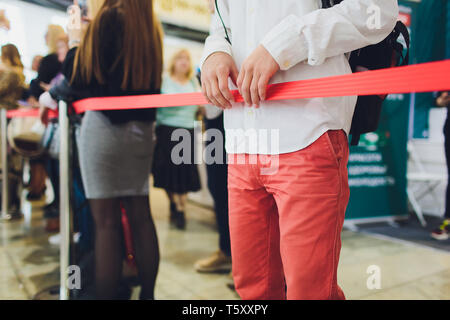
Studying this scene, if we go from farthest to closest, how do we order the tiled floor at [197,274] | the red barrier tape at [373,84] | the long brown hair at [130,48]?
the tiled floor at [197,274] < the long brown hair at [130,48] < the red barrier tape at [373,84]

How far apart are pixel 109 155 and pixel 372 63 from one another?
107cm

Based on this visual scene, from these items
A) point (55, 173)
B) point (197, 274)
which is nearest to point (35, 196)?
point (55, 173)

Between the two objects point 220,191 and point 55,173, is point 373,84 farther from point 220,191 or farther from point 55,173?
point 55,173

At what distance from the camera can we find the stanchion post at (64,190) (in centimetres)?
151

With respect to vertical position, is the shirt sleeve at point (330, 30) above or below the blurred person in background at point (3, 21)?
below

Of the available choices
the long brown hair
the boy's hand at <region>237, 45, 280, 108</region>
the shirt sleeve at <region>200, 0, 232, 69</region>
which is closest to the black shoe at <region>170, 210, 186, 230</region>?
the long brown hair

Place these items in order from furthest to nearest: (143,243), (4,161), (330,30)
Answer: (4,161), (143,243), (330,30)

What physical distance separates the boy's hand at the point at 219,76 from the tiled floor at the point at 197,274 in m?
0.96

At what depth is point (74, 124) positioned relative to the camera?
1.68 meters

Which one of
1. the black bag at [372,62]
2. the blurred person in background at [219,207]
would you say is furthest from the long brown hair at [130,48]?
the black bag at [372,62]

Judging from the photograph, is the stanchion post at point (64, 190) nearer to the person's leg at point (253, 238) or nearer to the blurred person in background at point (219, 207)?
the blurred person in background at point (219, 207)

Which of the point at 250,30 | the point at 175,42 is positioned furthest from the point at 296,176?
the point at 175,42

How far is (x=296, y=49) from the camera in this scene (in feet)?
2.21

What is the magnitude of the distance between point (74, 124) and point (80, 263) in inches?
37.0
